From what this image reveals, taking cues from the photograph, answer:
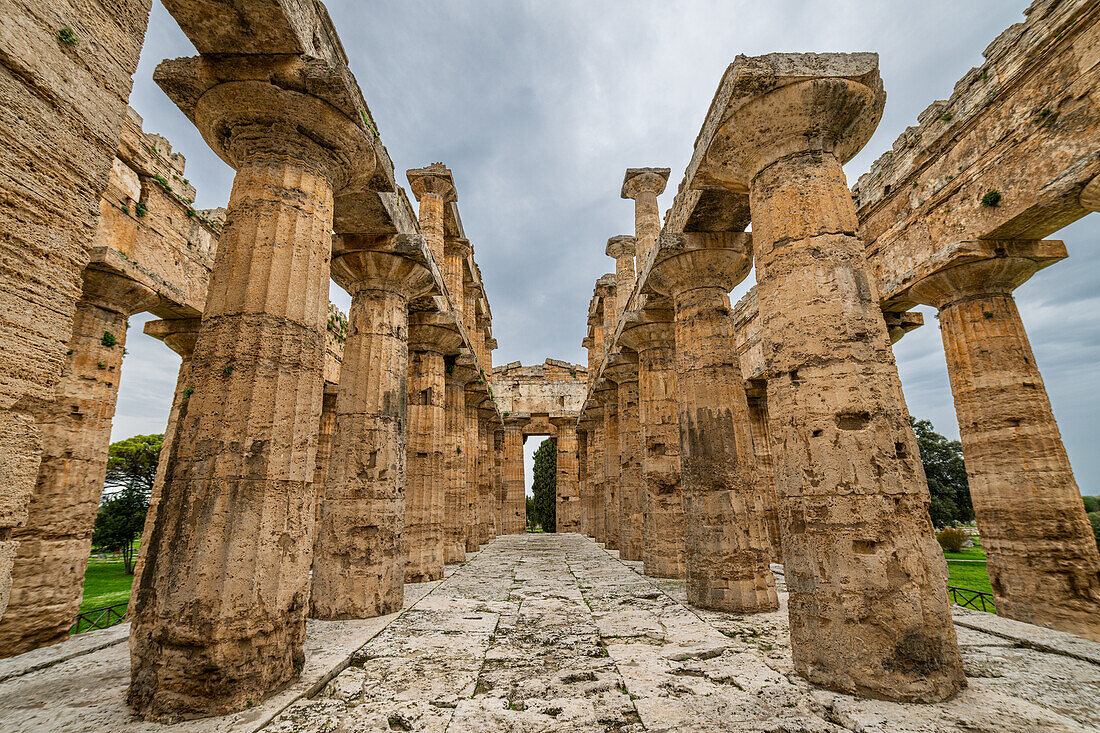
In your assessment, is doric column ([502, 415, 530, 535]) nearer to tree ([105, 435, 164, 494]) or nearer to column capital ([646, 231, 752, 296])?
tree ([105, 435, 164, 494])

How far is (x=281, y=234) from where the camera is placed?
4770 millimetres

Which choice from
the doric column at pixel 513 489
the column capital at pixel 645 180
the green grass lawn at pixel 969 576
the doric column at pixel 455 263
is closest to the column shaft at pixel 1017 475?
the green grass lawn at pixel 969 576

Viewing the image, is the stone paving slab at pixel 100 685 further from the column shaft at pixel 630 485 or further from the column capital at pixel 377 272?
the column shaft at pixel 630 485

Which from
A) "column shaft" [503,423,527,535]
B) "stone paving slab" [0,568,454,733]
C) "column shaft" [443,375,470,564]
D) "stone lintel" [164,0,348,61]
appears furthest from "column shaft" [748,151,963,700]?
"column shaft" [503,423,527,535]

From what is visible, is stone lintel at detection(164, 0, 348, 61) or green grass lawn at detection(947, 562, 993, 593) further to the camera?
green grass lawn at detection(947, 562, 993, 593)

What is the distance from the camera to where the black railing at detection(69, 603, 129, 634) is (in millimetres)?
7780

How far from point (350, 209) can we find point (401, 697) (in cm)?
578

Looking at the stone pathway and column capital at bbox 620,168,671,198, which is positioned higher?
column capital at bbox 620,168,671,198

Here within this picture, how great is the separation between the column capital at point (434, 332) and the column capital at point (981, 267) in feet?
29.1

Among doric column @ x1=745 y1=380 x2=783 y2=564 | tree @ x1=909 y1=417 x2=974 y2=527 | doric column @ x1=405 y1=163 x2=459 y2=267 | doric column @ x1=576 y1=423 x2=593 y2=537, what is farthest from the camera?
tree @ x1=909 y1=417 x2=974 y2=527

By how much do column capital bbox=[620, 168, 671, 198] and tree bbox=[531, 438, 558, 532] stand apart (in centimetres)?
2630

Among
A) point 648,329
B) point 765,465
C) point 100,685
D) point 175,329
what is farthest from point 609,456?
point 100,685

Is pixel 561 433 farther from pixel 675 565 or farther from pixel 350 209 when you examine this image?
pixel 350 209

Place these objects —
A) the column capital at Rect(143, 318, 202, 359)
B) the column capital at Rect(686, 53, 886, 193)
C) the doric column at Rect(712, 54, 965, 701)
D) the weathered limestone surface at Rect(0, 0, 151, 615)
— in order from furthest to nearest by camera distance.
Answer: the column capital at Rect(143, 318, 202, 359)
the column capital at Rect(686, 53, 886, 193)
the doric column at Rect(712, 54, 965, 701)
the weathered limestone surface at Rect(0, 0, 151, 615)
